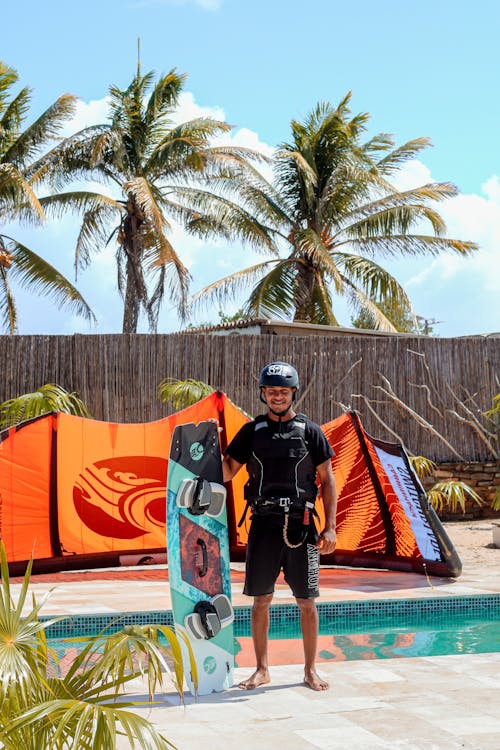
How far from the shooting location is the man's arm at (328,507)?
5239mm

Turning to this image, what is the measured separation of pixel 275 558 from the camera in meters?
5.18

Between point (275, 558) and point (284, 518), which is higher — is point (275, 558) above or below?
below

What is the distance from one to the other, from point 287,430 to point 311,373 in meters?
8.83

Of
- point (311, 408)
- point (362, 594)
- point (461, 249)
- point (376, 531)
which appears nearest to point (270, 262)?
point (461, 249)

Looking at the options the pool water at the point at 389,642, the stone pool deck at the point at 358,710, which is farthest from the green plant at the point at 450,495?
the stone pool deck at the point at 358,710

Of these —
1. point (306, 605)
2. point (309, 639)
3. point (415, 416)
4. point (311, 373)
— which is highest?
point (311, 373)

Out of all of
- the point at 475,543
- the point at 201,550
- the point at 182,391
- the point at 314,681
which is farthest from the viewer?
the point at 182,391

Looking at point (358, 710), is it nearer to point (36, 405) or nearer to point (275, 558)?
point (275, 558)

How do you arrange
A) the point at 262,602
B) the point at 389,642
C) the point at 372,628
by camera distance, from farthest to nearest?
1. the point at 372,628
2. the point at 389,642
3. the point at 262,602

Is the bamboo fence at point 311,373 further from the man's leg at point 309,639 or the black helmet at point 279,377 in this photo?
the man's leg at point 309,639

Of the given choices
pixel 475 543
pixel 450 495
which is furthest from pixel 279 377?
pixel 450 495

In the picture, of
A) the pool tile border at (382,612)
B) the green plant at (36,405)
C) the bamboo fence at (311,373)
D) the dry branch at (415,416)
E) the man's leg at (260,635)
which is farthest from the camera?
the dry branch at (415,416)

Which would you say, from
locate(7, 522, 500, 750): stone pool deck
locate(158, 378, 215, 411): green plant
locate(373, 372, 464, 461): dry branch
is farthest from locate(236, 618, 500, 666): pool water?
locate(373, 372, 464, 461): dry branch

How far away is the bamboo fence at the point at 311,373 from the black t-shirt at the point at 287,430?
7.76 meters
